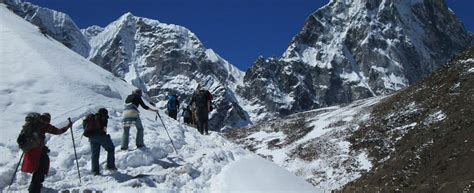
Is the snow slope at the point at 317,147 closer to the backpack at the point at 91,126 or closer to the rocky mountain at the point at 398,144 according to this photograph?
the rocky mountain at the point at 398,144

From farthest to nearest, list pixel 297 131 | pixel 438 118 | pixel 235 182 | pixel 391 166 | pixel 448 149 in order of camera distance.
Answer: pixel 297 131 < pixel 438 118 < pixel 391 166 < pixel 448 149 < pixel 235 182

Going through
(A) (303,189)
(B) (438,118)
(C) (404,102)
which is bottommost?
(A) (303,189)

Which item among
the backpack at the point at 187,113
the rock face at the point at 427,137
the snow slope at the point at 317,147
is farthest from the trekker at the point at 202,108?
the snow slope at the point at 317,147

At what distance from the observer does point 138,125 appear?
60.4ft

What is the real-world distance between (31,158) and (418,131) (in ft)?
145

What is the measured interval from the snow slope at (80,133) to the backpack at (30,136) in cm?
165

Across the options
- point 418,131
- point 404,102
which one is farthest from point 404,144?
point 404,102

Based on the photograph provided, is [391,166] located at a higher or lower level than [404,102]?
lower

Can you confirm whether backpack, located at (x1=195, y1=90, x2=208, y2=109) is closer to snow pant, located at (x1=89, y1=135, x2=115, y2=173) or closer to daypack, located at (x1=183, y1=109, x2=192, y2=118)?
daypack, located at (x1=183, y1=109, x2=192, y2=118)

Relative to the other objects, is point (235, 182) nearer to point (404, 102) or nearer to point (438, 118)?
point (438, 118)

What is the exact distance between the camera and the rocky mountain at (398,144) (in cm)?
3725

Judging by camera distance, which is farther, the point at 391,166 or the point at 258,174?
the point at 391,166

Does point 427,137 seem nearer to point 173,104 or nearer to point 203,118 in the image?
point 173,104

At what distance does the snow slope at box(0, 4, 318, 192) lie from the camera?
16.0m
